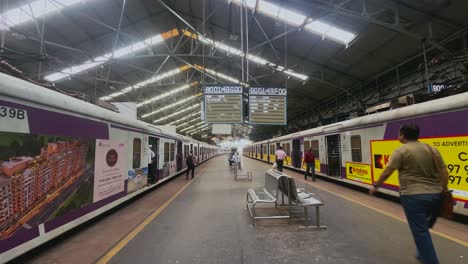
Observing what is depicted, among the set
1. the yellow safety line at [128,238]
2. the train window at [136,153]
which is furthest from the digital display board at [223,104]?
the yellow safety line at [128,238]

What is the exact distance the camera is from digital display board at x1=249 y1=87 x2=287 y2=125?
973 cm

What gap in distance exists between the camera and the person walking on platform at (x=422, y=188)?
2451 millimetres

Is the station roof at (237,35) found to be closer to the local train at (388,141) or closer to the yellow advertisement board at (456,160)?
the local train at (388,141)

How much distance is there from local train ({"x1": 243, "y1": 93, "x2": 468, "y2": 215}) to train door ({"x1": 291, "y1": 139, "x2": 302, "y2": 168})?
2.06 m

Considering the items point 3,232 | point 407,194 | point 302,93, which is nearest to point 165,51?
point 302,93

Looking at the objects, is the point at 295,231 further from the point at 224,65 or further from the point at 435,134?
the point at 224,65

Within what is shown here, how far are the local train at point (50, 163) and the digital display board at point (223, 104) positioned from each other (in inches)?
166

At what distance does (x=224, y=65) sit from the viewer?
1609cm

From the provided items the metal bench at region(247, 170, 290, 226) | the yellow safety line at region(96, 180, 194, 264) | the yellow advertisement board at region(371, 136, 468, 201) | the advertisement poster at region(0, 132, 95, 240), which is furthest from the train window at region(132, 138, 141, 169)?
the yellow advertisement board at region(371, 136, 468, 201)

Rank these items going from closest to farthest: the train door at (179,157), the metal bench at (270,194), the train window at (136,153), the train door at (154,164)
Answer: the metal bench at (270,194)
the train window at (136,153)
the train door at (154,164)
the train door at (179,157)

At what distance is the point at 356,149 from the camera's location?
27.1 feet

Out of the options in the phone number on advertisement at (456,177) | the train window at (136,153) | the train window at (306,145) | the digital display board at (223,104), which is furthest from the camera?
the train window at (306,145)

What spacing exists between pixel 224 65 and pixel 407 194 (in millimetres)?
14731

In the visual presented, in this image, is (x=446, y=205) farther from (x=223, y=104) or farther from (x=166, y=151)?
(x=166, y=151)
